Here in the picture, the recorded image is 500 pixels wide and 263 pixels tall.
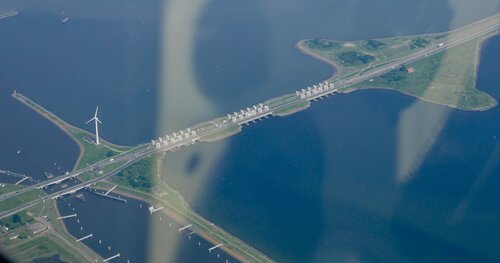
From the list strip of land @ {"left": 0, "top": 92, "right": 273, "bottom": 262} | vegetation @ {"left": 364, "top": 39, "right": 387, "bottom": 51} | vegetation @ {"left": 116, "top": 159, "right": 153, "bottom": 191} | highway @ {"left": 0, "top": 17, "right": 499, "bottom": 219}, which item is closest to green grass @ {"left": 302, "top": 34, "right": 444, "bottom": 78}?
vegetation @ {"left": 364, "top": 39, "right": 387, "bottom": 51}

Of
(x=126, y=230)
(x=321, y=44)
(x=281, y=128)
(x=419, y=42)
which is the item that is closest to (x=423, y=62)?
(x=419, y=42)

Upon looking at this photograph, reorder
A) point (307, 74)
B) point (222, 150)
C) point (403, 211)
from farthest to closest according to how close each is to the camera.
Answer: point (307, 74) < point (222, 150) < point (403, 211)

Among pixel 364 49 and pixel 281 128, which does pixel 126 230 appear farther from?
pixel 364 49

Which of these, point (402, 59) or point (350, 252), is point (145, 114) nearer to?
point (350, 252)

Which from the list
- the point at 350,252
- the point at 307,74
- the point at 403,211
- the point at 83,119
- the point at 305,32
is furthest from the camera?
the point at 305,32

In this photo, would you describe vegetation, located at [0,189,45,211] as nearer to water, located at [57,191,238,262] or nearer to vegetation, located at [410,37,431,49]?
water, located at [57,191,238,262]

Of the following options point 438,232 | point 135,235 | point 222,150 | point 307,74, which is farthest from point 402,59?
point 135,235
